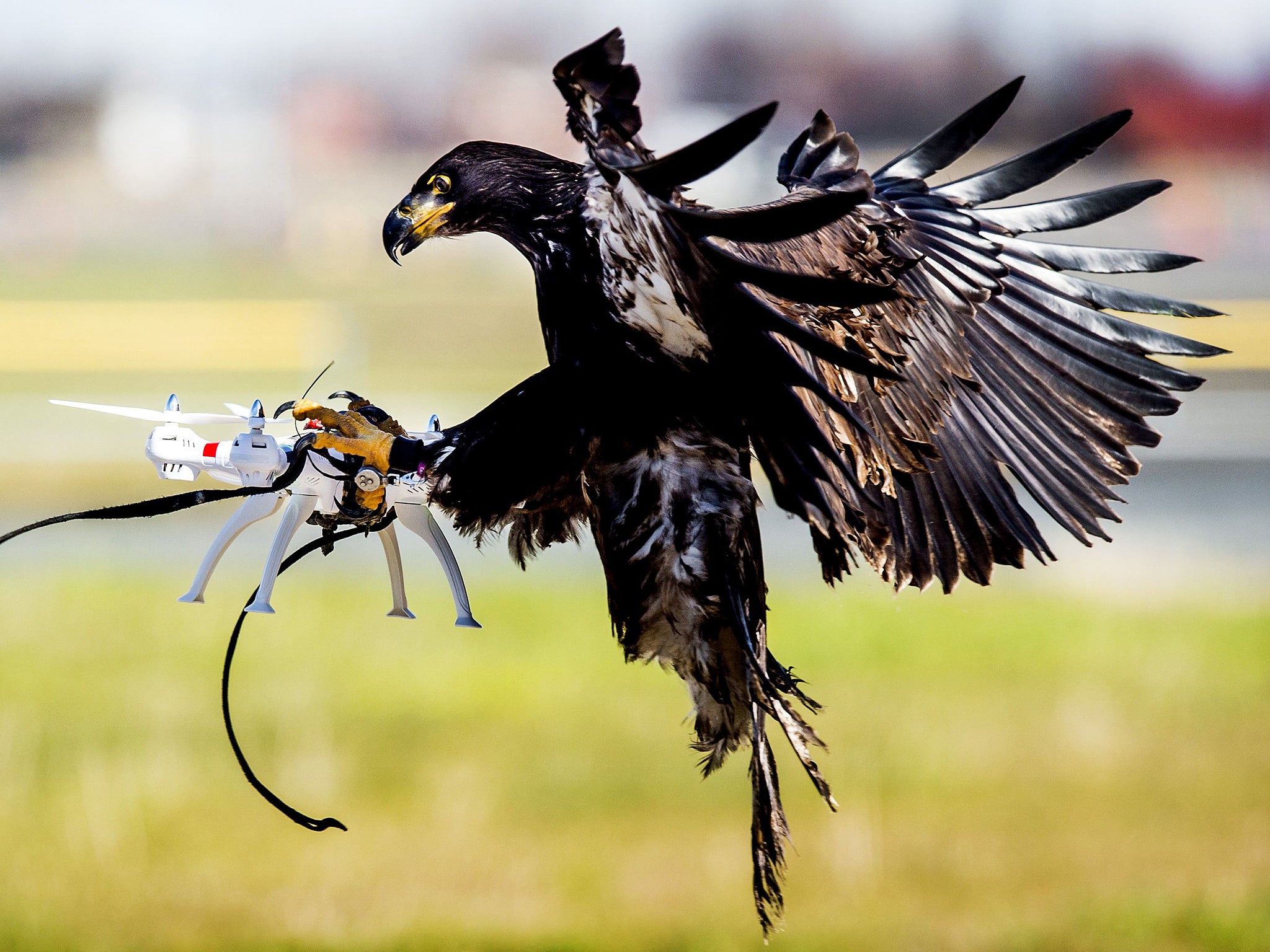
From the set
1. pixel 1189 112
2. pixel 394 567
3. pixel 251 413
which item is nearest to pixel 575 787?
pixel 394 567

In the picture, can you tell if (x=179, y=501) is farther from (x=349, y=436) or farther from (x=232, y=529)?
(x=349, y=436)

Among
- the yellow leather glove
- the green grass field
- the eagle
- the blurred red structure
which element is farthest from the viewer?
the blurred red structure

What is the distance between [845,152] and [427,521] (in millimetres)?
761

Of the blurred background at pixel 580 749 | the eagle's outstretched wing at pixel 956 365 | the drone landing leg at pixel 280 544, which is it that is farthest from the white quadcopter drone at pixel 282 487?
the blurred background at pixel 580 749

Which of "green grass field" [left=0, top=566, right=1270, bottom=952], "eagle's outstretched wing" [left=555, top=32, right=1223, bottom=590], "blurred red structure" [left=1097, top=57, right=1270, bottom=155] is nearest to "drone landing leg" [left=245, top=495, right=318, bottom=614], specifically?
"eagle's outstretched wing" [left=555, top=32, right=1223, bottom=590]

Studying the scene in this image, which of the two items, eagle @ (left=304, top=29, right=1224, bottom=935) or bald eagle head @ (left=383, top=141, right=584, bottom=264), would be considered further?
bald eagle head @ (left=383, top=141, right=584, bottom=264)

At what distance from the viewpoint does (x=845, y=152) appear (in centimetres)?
181

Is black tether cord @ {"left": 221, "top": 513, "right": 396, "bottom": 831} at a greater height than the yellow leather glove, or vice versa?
the yellow leather glove

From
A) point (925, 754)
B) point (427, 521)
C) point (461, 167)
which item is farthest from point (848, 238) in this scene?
point (925, 754)

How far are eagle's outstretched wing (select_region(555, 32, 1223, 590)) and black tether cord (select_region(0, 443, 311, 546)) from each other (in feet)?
1.25

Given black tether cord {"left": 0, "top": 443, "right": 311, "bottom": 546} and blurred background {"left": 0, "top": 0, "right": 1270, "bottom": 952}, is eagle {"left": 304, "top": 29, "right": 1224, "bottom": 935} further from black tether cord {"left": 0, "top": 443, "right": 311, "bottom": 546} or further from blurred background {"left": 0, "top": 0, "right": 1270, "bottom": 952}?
blurred background {"left": 0, "top": 0, "right": 1270, "bottom": 952}

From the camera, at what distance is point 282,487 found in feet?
4.47

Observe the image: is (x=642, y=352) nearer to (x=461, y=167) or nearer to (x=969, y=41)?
(x=461, y=167)

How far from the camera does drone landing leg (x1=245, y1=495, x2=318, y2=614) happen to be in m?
1.34
